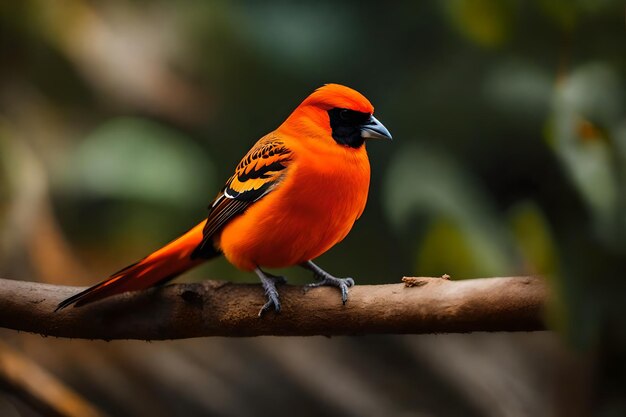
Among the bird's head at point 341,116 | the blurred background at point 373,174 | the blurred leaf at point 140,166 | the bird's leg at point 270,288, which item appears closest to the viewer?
the bird's head at point 341,116

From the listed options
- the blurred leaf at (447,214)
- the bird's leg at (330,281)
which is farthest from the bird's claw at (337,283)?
the blurred leaf at (447,214)

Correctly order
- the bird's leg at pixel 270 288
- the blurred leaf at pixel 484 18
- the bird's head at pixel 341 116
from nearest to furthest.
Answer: the bird's head at pixel 341 116 < the bird's leg at pixel 270 288 < the blurred leaf at pixel 484 18

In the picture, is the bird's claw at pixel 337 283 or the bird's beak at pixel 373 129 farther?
the bird's claw at pixel 337 283

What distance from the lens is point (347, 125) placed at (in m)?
1.28

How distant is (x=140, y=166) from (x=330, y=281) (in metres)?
0.81

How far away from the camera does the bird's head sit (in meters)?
1.24

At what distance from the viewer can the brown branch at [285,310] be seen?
1.30 meters

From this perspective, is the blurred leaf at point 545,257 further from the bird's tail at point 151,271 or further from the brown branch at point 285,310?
the bird's tail at point 151,271

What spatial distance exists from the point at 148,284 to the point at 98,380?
2.19 feet

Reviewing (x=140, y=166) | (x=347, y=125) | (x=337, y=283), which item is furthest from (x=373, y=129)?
(x=140, y=166)

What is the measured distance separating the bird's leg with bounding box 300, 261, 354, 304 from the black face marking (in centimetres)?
28

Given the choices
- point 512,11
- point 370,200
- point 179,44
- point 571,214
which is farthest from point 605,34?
point 179,44

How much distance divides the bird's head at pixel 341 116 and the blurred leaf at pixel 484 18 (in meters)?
0.49

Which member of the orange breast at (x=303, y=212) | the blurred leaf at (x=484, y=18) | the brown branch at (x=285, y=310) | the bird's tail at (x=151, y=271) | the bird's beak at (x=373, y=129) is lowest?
the brown branch at (x=285, y=310)
